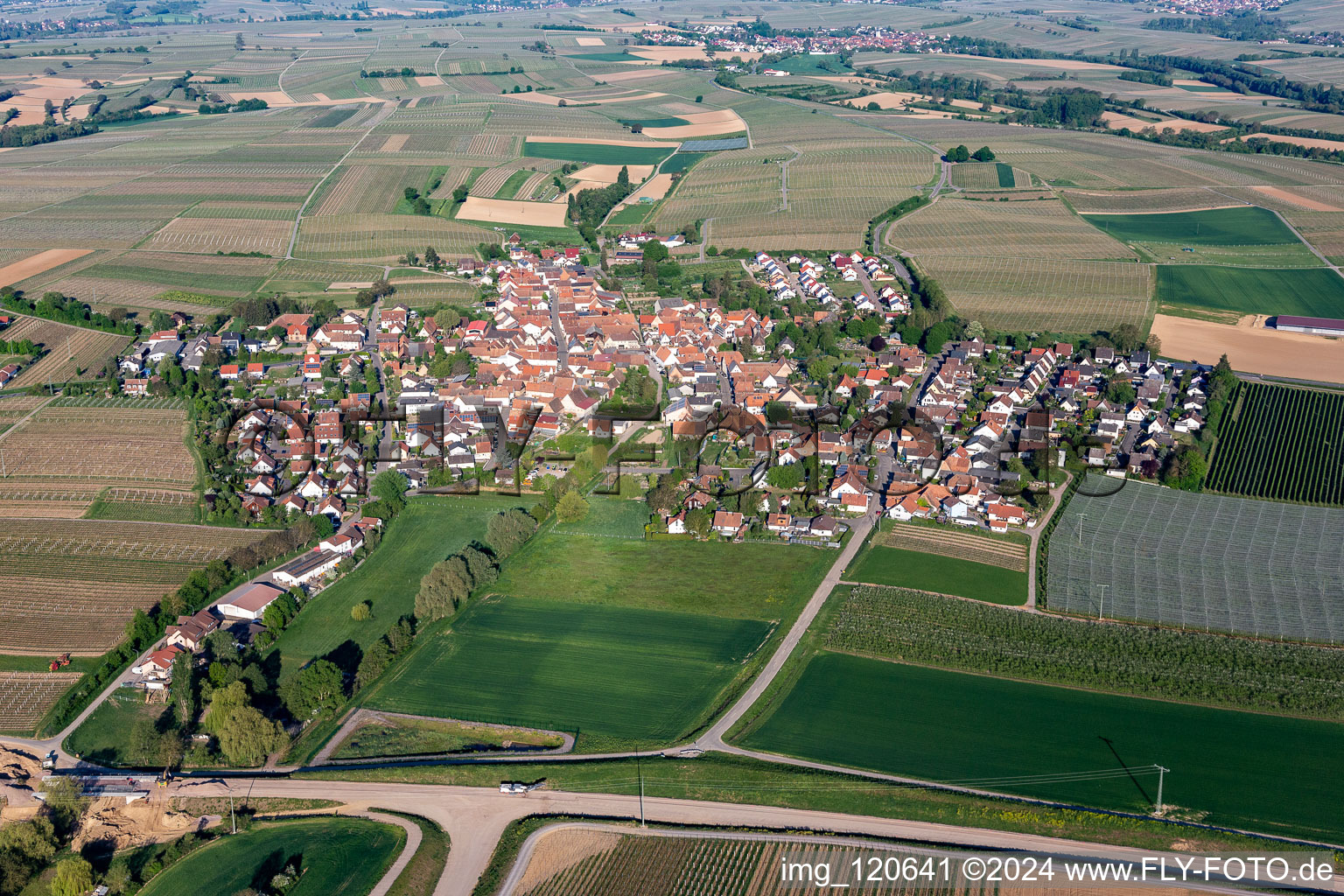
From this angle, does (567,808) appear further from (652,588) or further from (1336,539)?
(1336,539)

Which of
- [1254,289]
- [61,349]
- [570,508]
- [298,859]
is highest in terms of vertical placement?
[1254,289]

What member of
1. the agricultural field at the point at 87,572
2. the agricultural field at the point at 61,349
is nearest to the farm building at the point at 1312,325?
the agricultural field at the point at 87,572

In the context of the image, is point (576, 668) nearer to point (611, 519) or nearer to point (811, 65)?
point (611, 519)

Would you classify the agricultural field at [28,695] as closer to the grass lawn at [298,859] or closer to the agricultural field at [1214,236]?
the grass lawn at [298,859]

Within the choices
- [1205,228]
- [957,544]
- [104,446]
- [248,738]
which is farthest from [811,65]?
[248,738]

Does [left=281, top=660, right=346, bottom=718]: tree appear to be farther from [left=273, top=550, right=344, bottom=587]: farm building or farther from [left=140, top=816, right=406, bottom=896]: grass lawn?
[left=273, top=550, right=344, bottom=587]: farm building

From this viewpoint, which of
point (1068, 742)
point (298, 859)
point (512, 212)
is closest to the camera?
point (298, 859)

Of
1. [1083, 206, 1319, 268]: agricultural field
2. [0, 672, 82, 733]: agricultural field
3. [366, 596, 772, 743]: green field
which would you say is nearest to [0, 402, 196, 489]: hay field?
[0, 672, 82, 733]: agricultural field
